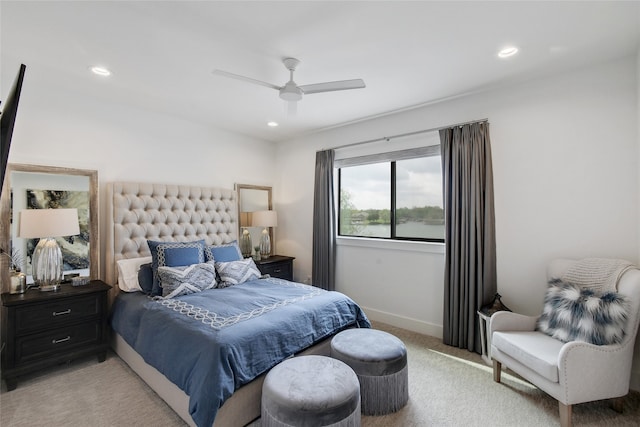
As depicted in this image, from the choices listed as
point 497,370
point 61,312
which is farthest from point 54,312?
point 497,370

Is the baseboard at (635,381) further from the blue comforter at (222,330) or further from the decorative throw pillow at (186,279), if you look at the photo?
the decorative throw pillow at (186,279)

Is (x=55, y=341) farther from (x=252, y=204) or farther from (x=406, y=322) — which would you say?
(x=406, y=322)

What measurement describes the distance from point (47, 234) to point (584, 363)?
4.03 metres

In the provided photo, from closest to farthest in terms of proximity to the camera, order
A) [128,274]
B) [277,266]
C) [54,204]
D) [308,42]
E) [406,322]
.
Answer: [308,42]
[54,204]
[128,274]
[406,322]
[277,266]

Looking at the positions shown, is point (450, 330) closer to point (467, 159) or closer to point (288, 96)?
point (467, 159)

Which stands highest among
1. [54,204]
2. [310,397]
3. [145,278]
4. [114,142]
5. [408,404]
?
[114,142]

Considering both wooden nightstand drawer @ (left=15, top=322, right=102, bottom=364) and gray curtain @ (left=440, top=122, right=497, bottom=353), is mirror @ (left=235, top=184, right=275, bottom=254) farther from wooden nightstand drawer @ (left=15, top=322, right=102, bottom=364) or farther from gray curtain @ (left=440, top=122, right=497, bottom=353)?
gray curtain @ (left=440, top=122, right=497, bottom=353)

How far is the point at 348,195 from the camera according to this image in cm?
437

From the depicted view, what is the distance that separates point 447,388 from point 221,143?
388cm

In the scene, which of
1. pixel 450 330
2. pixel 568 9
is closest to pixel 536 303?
pixel 450 330

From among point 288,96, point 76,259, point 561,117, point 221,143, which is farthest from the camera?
point 221,143

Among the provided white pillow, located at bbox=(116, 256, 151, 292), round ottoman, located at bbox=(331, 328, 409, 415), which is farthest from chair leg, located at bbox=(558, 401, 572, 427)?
white pillow, located at bbox=(116, 256, 151, 292)

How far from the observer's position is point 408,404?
2.22 metres

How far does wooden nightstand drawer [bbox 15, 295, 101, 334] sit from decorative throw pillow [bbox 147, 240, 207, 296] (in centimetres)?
53
